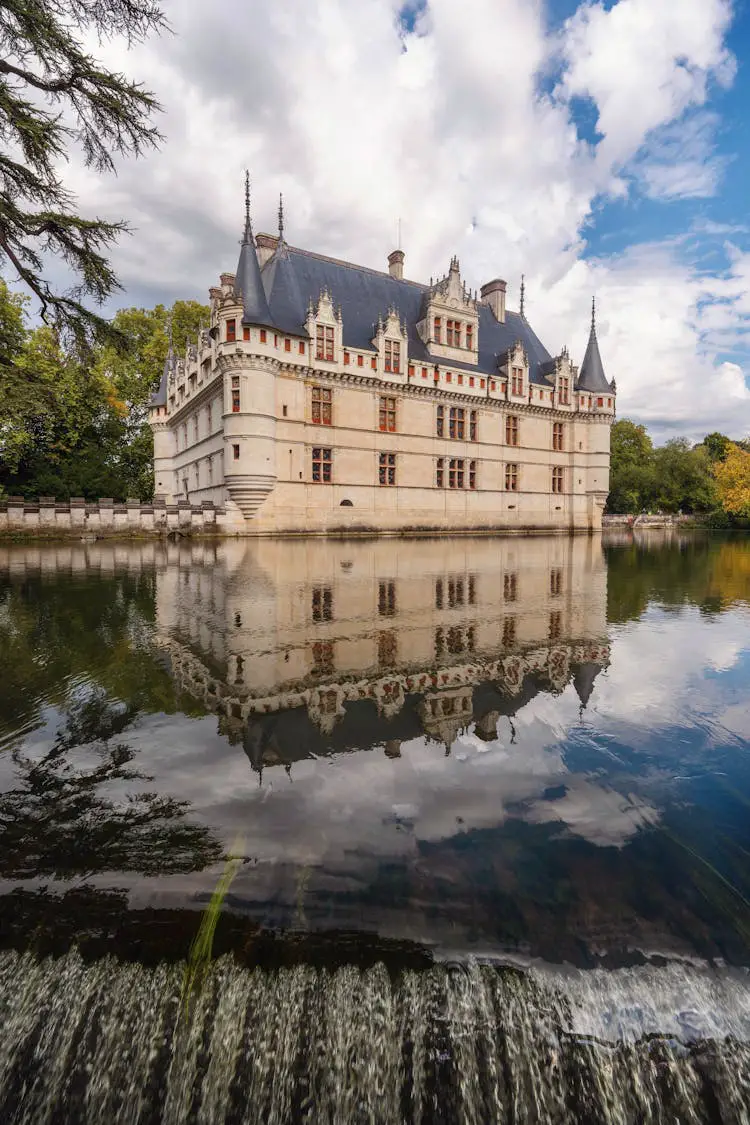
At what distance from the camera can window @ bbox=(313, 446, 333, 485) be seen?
28719mm

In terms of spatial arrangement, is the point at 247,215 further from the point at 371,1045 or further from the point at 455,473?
the point at 371,1045

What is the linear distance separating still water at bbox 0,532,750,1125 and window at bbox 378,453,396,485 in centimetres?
2604

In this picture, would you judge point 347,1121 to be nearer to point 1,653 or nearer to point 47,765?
point 47,765

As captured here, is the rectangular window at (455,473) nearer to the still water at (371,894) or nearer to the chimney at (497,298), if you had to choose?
the chimney at (497,298)

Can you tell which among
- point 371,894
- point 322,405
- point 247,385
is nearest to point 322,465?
point 322,405

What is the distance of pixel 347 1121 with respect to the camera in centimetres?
182

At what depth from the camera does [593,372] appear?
38344mm

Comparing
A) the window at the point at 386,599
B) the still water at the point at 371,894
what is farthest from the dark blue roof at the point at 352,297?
the still water at the point at 371,894

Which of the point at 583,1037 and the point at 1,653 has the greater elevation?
the point at 1,653

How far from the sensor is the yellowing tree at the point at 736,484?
2070 inches

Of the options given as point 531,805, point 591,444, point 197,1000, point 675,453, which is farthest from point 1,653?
point 675,453

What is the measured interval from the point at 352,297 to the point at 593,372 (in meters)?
18.4

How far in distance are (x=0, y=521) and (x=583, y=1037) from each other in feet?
85.5

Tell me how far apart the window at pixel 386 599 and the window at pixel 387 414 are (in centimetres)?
2093
